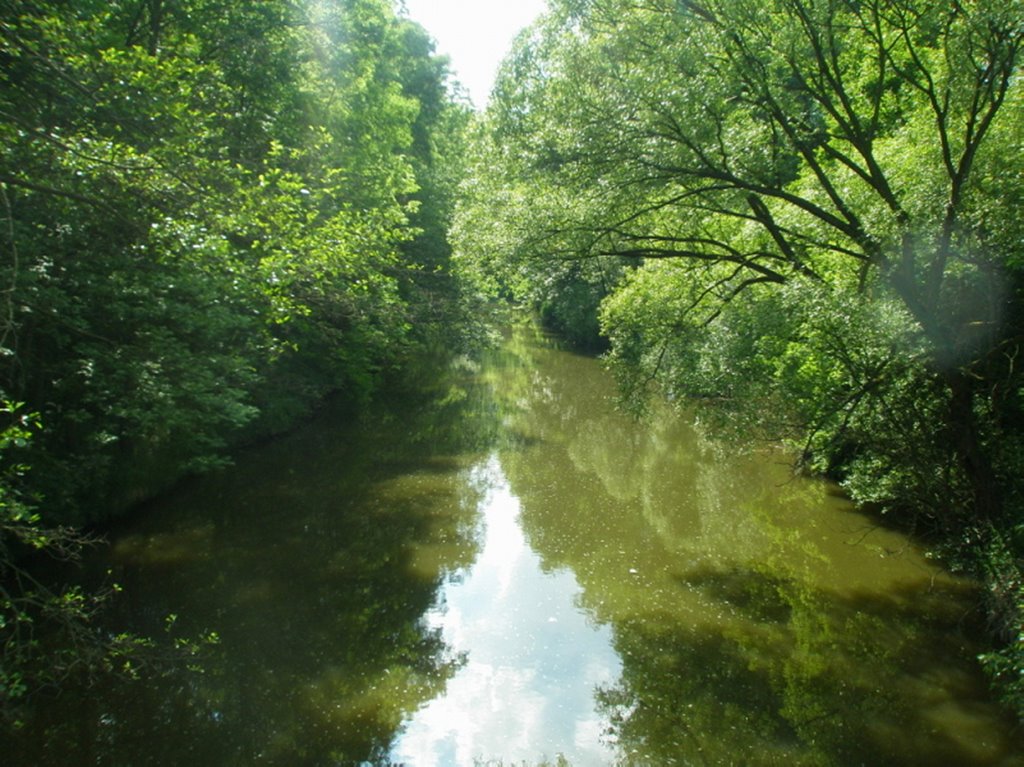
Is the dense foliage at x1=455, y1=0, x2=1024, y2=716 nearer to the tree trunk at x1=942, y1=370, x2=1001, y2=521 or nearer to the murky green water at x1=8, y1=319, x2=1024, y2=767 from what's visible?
the tree trunk at x1=942, y1=370, x2=1001, y2=521

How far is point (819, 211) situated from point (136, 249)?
8.19 meters

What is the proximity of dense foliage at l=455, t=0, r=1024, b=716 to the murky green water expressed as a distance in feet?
4.04

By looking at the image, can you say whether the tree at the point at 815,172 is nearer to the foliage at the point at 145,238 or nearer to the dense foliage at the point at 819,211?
the dense foliage at the point at 819,211

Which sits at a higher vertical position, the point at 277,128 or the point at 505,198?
the point at 277,128

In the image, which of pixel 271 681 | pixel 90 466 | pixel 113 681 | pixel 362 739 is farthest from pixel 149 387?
pixel 362 739

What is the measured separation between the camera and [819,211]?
863 centimetres

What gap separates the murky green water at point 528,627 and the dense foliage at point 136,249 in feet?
4.62

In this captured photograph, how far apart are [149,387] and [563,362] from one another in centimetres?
2339

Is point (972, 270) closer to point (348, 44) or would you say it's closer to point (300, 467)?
point (300, 467)

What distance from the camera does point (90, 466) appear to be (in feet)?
26.1

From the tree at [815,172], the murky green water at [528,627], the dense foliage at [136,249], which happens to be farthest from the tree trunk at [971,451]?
the dense foliage at [136,249]

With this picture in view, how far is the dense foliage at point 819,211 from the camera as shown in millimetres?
7273

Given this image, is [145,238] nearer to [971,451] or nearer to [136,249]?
[136,249]

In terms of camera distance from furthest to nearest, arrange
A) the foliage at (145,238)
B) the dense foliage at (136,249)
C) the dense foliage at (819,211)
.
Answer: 1. the dense foliage at (819,211)
2. the foliage at (145,238)
3. the dense foliage at (136,249)
